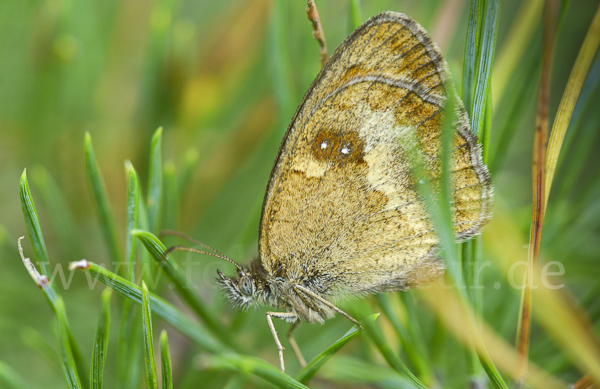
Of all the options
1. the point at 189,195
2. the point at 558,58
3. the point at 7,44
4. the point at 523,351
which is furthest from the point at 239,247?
the point at 558,58

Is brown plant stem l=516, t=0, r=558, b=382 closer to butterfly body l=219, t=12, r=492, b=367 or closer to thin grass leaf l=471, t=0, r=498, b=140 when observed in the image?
thin grass leaf l=471, t=0, r=498, b=140

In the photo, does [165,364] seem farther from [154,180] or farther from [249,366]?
[154,180]

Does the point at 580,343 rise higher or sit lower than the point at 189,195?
lower

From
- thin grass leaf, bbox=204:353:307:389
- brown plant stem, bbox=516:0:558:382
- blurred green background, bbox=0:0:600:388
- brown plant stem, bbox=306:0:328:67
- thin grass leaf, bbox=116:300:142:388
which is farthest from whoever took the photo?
blurred green background, bbox=0:0:600:388

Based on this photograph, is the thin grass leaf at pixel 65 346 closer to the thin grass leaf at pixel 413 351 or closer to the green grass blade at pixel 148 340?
the green grass blade at pixel 148 340

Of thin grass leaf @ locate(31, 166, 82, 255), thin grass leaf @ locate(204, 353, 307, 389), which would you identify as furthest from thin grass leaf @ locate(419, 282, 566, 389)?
thin grass leaf @ locate(31, 166, 82, 255)

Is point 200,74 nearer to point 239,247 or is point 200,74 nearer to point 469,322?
point 239,247

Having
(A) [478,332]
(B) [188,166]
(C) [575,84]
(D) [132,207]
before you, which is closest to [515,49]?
(C) [575,84]
